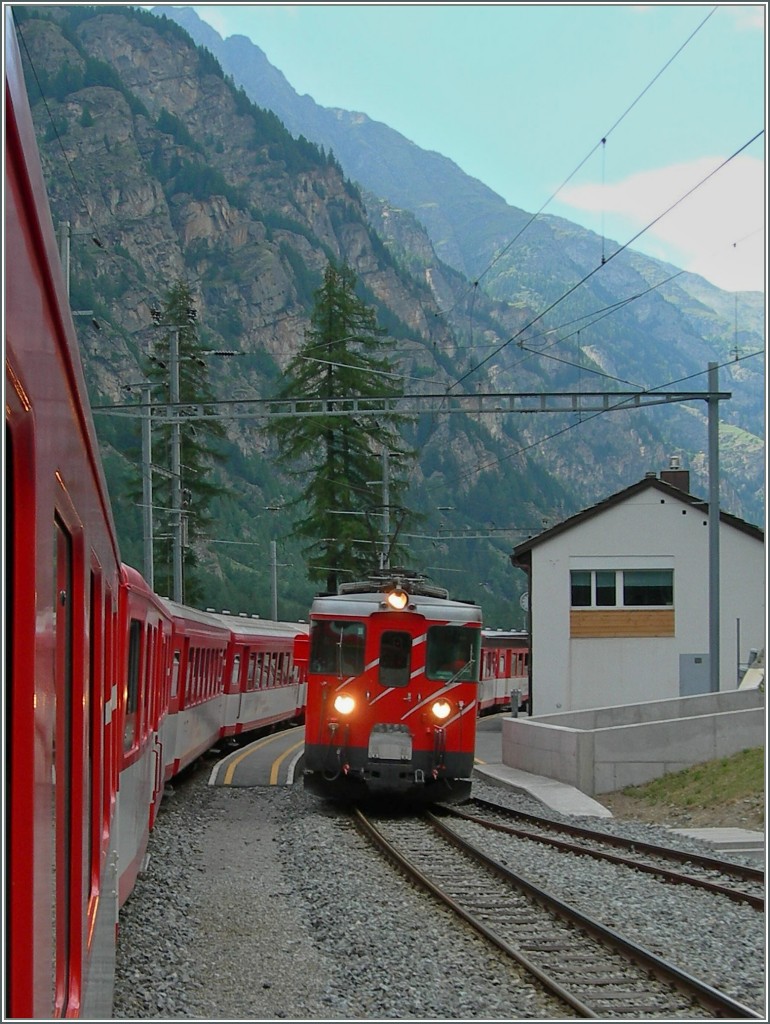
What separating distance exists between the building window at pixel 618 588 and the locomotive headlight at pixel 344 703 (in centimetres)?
1837

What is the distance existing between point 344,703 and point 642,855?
415cm

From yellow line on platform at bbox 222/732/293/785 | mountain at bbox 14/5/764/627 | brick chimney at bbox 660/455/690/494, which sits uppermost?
mountain at bbox 14/5/764/627

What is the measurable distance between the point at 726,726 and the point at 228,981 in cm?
1407

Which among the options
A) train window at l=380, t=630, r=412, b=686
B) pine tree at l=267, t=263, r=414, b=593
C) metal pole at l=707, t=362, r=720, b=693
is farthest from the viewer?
pine tree at l=267, t=263, r=414, b=593

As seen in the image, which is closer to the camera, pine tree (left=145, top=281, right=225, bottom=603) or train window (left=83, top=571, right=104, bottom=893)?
train window (left=83, top=571, right=104, bottom=893)

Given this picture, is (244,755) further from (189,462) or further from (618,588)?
(189,462)

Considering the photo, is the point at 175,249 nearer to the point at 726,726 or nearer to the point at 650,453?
the point at 650,453

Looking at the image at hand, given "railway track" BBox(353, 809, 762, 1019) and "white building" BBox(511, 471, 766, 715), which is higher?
"white building" BBox(511, 471, 766, 715)

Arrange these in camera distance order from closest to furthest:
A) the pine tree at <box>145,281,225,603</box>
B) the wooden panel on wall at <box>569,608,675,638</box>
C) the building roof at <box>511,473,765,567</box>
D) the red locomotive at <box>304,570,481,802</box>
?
the red locomotive at <box>304,570,481,802</box>
the building roof at <box>511,473,765,567</box>
the wooden panel on wall at <box>569,608,675,638</box>
the pine tree at <box>145,281,225,603</box>

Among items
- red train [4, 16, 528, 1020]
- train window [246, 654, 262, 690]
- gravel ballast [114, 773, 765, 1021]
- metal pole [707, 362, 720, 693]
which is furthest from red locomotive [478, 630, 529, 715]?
red train [4, 16, 528, 1020]

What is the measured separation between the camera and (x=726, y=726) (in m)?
20.6

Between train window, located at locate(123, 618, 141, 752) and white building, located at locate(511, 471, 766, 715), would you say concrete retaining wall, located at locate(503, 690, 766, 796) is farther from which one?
train window, located at locate(123, 618, 141, 752)

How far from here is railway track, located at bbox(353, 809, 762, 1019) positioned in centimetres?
748

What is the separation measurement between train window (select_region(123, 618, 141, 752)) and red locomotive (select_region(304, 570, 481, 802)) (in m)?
7.41
